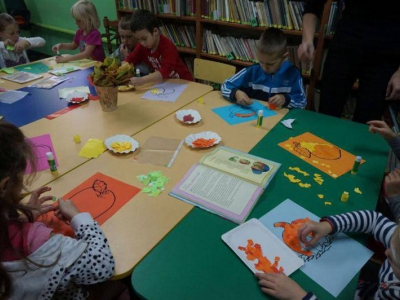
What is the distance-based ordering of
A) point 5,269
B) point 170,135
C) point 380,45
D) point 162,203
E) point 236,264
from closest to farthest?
point 5,269 → point 236,264 → point 162,203 → point 170,135 → point 380,45

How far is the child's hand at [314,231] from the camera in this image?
86 cm

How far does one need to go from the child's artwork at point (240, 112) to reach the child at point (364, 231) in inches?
30.1

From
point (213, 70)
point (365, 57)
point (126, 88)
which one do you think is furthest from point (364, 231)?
point (213, 70)

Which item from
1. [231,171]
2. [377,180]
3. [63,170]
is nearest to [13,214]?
[63,170]

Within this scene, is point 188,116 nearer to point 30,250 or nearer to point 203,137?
point 203,137

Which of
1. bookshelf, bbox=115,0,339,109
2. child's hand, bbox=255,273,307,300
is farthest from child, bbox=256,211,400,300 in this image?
bookshelf, bbox=115,0,339,109

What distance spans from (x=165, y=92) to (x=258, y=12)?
4.57ft

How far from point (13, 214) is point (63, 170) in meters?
0.41

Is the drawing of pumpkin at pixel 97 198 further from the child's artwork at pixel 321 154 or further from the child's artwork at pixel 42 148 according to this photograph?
the child's artwork at pixel 321 154

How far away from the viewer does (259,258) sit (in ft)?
2.66

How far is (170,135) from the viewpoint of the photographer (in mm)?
1409

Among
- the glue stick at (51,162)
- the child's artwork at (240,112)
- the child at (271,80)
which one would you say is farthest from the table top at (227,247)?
the glue stick at (51,162)

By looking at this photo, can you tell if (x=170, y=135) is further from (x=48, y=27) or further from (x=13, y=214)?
(x=48, y=27)

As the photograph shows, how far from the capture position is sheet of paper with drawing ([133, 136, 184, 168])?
121 cm
